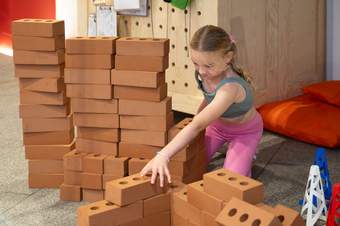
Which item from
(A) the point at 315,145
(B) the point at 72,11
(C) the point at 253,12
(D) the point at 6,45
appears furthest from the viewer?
(D) the point at 6,45

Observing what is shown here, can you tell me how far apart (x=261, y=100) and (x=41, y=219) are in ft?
5.40

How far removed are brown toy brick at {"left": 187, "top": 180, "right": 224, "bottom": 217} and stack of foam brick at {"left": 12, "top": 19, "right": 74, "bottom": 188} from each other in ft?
2.68

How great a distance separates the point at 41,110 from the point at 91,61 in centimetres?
31

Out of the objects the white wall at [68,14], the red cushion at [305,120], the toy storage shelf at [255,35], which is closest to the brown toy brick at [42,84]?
the toy storage shelf at [255,35]

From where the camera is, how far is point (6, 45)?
236 inches

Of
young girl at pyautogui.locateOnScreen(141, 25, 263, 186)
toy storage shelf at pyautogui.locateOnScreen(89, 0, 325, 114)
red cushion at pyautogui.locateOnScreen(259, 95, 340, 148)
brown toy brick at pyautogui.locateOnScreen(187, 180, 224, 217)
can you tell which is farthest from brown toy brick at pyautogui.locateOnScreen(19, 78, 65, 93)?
red cushion at pyautogui.locateOnScreen(259, 95, 340, 148)

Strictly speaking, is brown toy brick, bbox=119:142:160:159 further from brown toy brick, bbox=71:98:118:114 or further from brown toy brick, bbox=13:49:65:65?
brown toy brick, bbox=13:49:65:65

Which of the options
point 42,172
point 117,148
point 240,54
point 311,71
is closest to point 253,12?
point 240,54

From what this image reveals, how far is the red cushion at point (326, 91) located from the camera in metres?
3.16

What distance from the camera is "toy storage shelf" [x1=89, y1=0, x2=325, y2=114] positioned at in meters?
2.90

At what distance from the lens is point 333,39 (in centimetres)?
360

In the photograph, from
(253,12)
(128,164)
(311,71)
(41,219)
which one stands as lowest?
(41,219)

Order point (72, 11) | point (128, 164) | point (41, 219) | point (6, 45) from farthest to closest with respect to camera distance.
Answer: point (6, 45)
point (72, 11)
point (128, 164)
point (41, 219)

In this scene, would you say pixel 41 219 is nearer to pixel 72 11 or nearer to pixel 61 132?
pixel 61 132
